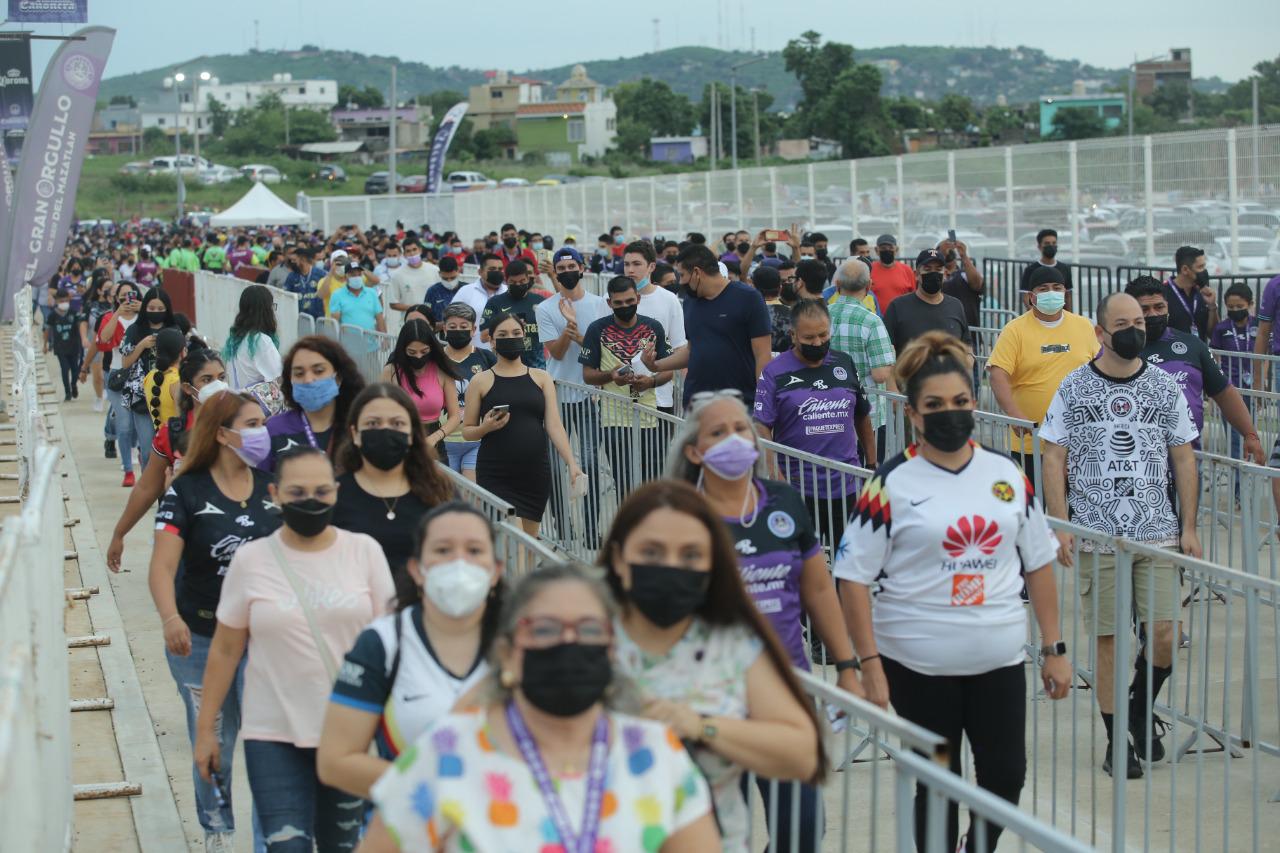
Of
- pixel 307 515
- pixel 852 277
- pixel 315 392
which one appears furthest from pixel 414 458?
pixel 852 277

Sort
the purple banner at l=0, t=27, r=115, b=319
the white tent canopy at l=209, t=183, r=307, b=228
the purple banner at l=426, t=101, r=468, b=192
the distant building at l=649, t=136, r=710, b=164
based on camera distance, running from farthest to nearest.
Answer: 1. the distant building at l=649, t=136, r=710, b=164
2. the purple banner at l=426, t=101, r=468, b=192
3. the white tent canopy at l=209, t=183, r=307, b=228
4. the purple banner at l=0, t=27, r=115, b=319

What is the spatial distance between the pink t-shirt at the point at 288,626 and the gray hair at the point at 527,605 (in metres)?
1.82

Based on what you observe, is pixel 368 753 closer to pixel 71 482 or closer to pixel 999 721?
pixel 999 721

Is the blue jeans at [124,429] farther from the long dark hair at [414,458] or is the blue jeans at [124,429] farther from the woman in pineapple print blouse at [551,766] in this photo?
the woman in pineapple print blouse at [551,766]

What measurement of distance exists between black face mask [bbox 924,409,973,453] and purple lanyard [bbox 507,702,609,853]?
7.98 feet

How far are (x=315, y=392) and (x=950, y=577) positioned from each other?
308 cm

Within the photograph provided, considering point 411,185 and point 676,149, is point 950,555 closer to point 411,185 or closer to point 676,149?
point 411,185

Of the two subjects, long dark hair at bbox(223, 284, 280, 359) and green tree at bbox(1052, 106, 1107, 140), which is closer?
long dark hair at bbox(223, 284, 280, 359)

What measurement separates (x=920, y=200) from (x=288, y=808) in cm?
2476

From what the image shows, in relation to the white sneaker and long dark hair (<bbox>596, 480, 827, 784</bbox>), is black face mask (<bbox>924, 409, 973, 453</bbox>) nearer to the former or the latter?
long dark hair (<bbox>596, 480, 827, 784</bbox>)

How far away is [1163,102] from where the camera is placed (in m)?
192

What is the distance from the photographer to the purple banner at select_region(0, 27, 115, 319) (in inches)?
885

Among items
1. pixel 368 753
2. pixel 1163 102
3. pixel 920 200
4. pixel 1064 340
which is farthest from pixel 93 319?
pixel 1163 102

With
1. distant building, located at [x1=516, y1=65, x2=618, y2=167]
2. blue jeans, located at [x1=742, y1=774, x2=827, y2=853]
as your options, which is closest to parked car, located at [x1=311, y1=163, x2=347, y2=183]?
distant building, located at [x1=516, y1=65, x2=618, y2=167]
